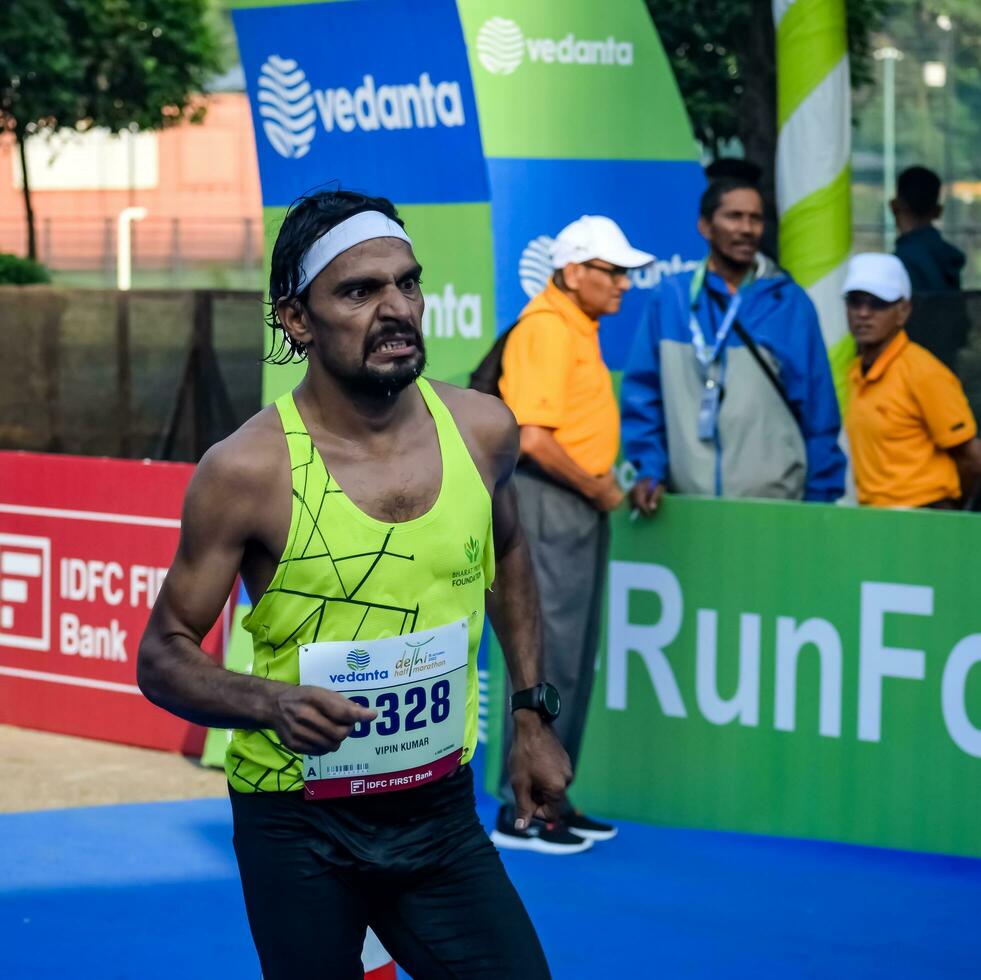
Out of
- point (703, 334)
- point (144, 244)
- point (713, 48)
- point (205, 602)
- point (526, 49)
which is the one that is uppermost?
point (713, 48)

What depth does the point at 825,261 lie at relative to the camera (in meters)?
8.87

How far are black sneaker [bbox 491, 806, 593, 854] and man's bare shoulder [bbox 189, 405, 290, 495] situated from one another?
359 cm

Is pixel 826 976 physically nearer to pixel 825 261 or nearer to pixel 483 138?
pixel 483 138

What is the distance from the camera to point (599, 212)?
8.29 m

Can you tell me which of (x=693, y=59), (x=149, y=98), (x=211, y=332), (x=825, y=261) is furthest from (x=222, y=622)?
(x=149, y=98)

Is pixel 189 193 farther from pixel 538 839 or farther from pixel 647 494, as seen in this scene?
pixel 538 839

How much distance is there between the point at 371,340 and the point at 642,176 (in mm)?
5535

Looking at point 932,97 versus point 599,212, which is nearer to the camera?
point 599,212

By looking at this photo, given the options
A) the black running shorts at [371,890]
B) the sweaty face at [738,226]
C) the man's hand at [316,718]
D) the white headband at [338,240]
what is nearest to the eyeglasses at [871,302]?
the sweaty face at [738,226]

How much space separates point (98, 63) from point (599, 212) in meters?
19.0

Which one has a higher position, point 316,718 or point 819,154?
point 819,154

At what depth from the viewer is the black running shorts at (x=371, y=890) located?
10.7 ft

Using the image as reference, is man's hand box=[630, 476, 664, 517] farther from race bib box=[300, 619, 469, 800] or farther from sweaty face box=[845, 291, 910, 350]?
race bib box=[300, 619, 469, 800]

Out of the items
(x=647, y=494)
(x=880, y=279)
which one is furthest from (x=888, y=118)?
(x=647, y=494)
